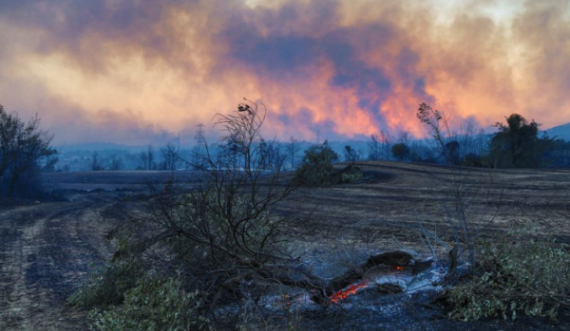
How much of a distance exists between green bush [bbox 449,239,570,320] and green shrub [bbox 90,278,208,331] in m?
3.44

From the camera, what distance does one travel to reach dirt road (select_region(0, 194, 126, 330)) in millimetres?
6324

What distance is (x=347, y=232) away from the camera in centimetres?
1216

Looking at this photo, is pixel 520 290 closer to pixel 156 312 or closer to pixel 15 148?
pixel 156 312

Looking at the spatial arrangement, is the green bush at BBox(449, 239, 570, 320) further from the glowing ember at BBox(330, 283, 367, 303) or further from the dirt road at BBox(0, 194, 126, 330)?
the dirt road at BBox(0, 194, 126, 330)

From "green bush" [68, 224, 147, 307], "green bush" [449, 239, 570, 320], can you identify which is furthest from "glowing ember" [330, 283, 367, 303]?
"green bush" [68, 224, 147, 307]

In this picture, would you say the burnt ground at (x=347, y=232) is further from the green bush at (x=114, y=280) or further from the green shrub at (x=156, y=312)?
the green shrub at (x=156, y=312)

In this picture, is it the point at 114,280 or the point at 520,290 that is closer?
the point at 520,290

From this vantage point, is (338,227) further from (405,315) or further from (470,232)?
(405,315)

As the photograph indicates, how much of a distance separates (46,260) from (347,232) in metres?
7.89

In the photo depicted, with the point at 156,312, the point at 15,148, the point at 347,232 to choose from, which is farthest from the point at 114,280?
the point at 15,148

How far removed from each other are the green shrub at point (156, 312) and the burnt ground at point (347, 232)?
140 centimetres

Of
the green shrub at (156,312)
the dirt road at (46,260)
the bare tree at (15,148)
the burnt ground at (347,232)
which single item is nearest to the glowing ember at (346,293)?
the burnt ground at (347,232)

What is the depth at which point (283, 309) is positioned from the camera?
5867 mm

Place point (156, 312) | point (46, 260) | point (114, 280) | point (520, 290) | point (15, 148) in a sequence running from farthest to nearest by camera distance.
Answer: point (15, 148)
point (46, 260)
point (114, 280)
point (520, 290)
point (156, 312)
